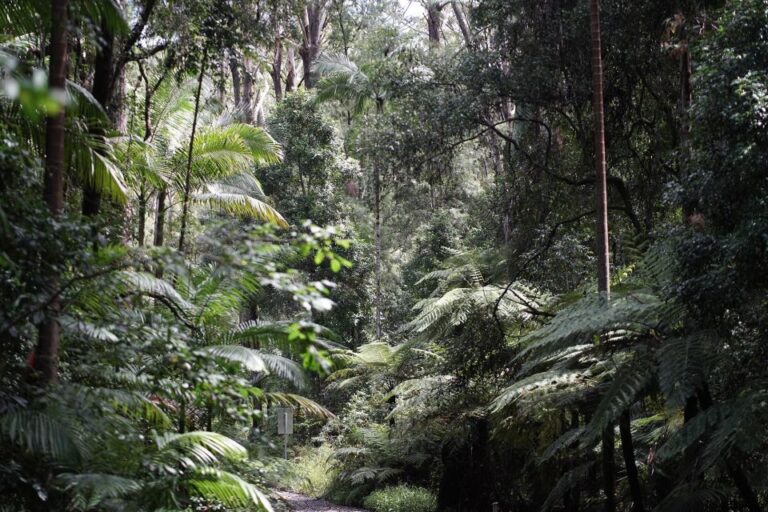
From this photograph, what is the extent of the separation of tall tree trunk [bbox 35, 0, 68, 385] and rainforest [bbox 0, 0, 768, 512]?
0.08 feet

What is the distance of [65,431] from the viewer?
5.52 metres

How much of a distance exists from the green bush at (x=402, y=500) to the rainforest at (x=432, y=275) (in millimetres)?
70

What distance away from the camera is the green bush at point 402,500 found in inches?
A: 569

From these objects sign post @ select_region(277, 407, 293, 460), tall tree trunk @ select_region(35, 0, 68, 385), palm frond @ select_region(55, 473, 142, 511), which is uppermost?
tall tree trunk @ select_region(35, 0, 68, 385)

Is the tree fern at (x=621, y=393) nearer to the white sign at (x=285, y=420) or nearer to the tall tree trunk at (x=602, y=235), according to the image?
the tall tree trunk at (x=602, y=235)

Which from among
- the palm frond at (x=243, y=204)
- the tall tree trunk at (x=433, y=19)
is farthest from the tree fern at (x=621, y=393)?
the tall tree trunk at (x=433, y=19)

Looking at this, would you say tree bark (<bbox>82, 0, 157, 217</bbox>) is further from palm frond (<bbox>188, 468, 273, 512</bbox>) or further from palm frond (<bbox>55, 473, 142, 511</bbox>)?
palm frond (<bbox>55, 473, 142, 511</bbox>)

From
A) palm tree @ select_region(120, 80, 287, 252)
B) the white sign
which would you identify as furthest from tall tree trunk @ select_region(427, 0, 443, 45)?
the white sign

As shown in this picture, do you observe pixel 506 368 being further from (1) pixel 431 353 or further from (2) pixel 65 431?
(2) pixel 65 431

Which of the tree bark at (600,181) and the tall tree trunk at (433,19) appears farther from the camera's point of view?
the tall tree trunk at (433,19)

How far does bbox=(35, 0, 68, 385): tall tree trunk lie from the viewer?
5387mm

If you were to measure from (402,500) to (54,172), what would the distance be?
10.8m

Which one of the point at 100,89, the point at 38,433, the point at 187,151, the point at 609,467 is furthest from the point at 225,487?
the point at 187,151

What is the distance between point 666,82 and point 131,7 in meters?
7.89
